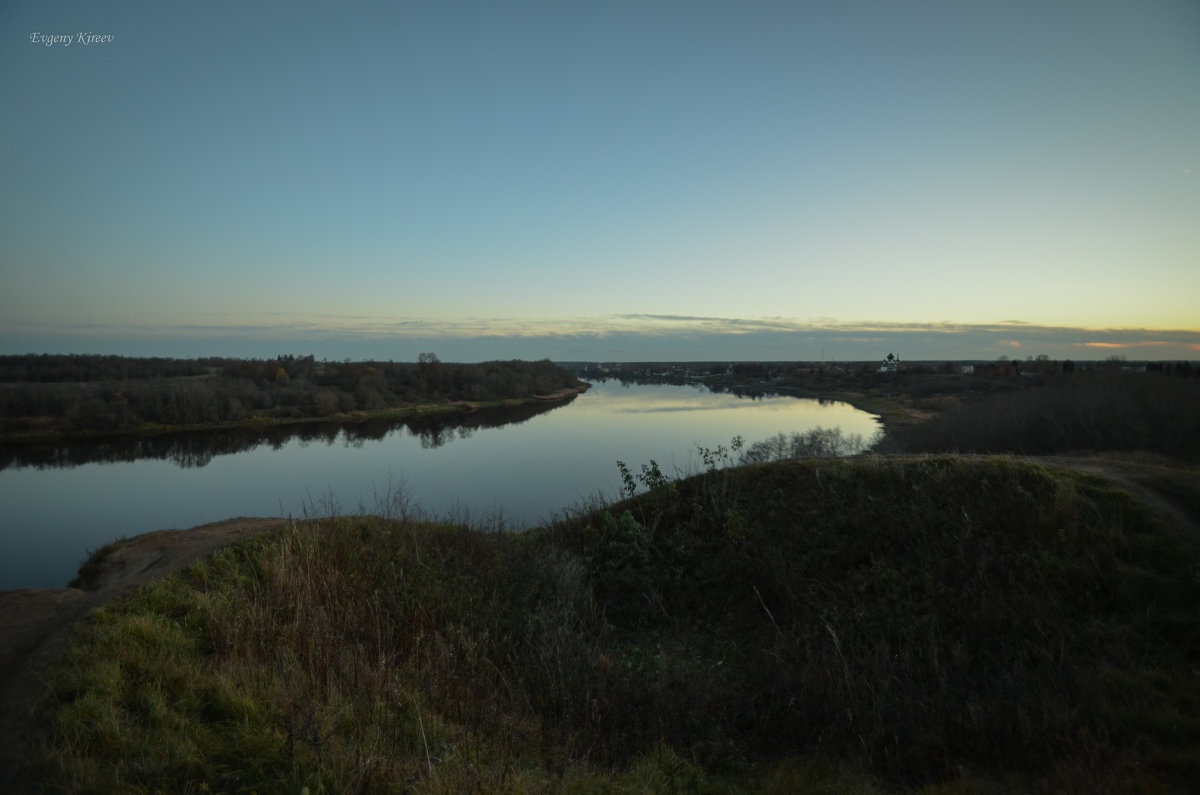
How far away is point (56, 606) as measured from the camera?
7777 millimetres

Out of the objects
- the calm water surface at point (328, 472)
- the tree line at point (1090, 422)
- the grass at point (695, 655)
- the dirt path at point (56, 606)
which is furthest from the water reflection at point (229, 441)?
the tree line at point (1090, 422)

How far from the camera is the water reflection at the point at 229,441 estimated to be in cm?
3400

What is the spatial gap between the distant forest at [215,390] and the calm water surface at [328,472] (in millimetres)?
5027

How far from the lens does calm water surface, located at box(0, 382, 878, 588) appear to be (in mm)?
19781

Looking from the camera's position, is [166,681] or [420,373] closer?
[166,681]

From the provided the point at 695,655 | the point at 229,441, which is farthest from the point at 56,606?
the point at 229,441

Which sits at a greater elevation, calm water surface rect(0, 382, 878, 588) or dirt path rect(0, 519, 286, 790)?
dirt path rect(0, 519, 286, 790)

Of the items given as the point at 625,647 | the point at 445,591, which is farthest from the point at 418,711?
the point at 625,647

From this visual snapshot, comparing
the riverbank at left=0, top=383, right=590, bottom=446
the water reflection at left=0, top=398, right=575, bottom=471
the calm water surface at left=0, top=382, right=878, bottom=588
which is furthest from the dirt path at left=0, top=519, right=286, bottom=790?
the riverbank at left=0, top=383, right=590, bottom=446

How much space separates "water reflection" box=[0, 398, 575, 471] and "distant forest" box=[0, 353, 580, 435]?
336cm

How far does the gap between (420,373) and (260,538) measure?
7509 cm

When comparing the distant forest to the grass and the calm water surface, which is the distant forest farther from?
the grass

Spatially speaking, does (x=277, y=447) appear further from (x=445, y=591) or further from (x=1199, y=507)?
(x=1199, y=507)

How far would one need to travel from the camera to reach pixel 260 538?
8.93m
